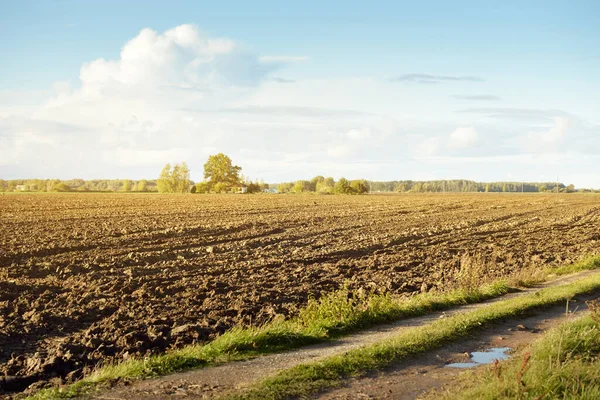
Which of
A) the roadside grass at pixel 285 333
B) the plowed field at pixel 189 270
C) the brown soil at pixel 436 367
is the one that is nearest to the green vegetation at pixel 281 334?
the roadside grass at pixel 285 333

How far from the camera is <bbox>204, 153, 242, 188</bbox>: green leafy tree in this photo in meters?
141

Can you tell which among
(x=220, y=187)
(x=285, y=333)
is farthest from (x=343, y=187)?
(x=285, y=333)

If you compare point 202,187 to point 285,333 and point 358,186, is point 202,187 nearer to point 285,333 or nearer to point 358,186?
point 358,186

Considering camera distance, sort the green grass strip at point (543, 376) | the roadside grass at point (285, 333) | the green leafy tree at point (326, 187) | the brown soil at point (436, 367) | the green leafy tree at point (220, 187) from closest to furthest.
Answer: the green grass strip at point (543, 376) → the brown soil at point (436, 367) → the roadside grass at point (285, 333) → the green leafy tree at point (220, 187) → the green leafy tree at point (326, 187)

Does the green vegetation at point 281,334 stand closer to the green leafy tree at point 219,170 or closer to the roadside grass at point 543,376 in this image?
the roadside grass at point 543,376

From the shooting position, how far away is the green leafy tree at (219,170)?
462 ft

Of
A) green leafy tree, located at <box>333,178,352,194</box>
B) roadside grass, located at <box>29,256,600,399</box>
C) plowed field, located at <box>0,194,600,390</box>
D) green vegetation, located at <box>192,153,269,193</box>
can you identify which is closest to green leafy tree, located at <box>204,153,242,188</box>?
green vegetation, located at <box>192,153,269,193</box>

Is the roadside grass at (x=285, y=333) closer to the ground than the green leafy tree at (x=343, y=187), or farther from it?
closer to the ground

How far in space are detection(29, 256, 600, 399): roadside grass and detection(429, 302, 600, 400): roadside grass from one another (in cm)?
328

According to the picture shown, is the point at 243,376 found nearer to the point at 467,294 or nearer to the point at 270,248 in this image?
the point at 467,294

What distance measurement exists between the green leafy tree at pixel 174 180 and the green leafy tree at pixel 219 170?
4.98m

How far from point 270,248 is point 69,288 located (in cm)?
1037

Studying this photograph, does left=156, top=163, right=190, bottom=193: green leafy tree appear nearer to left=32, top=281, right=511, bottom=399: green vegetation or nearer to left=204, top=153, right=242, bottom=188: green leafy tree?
left=204, top=153, right=242, bottom=188: green leafy tree

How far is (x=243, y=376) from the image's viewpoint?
867cm
